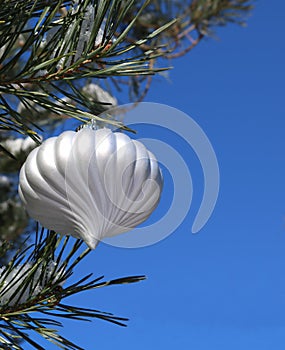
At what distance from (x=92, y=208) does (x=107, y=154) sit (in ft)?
0.14

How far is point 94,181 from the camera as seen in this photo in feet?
1.70

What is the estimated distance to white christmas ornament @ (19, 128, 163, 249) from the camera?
1.70 ft

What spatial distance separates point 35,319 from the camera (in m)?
0.71

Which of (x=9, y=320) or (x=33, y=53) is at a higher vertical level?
(x=33, y=53)

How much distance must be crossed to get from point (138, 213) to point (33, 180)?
0.08 metres

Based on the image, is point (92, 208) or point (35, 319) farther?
point (35, 319)

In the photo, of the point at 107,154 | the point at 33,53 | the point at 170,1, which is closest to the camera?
the point at 107,154

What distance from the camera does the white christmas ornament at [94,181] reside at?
52cm

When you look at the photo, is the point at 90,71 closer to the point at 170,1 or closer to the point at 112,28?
the point at 112,28

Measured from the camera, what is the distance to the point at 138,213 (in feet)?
1.76

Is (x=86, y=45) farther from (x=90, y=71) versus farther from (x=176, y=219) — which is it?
(x=176, y=219)

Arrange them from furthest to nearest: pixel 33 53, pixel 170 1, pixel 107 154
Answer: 1. pixel 170 1
2. pixel 33 53
3. pixel 107 154

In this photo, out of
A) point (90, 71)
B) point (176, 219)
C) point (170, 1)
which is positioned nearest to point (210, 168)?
point (176, 219)

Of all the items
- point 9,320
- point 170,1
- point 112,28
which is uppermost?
point 170,1
